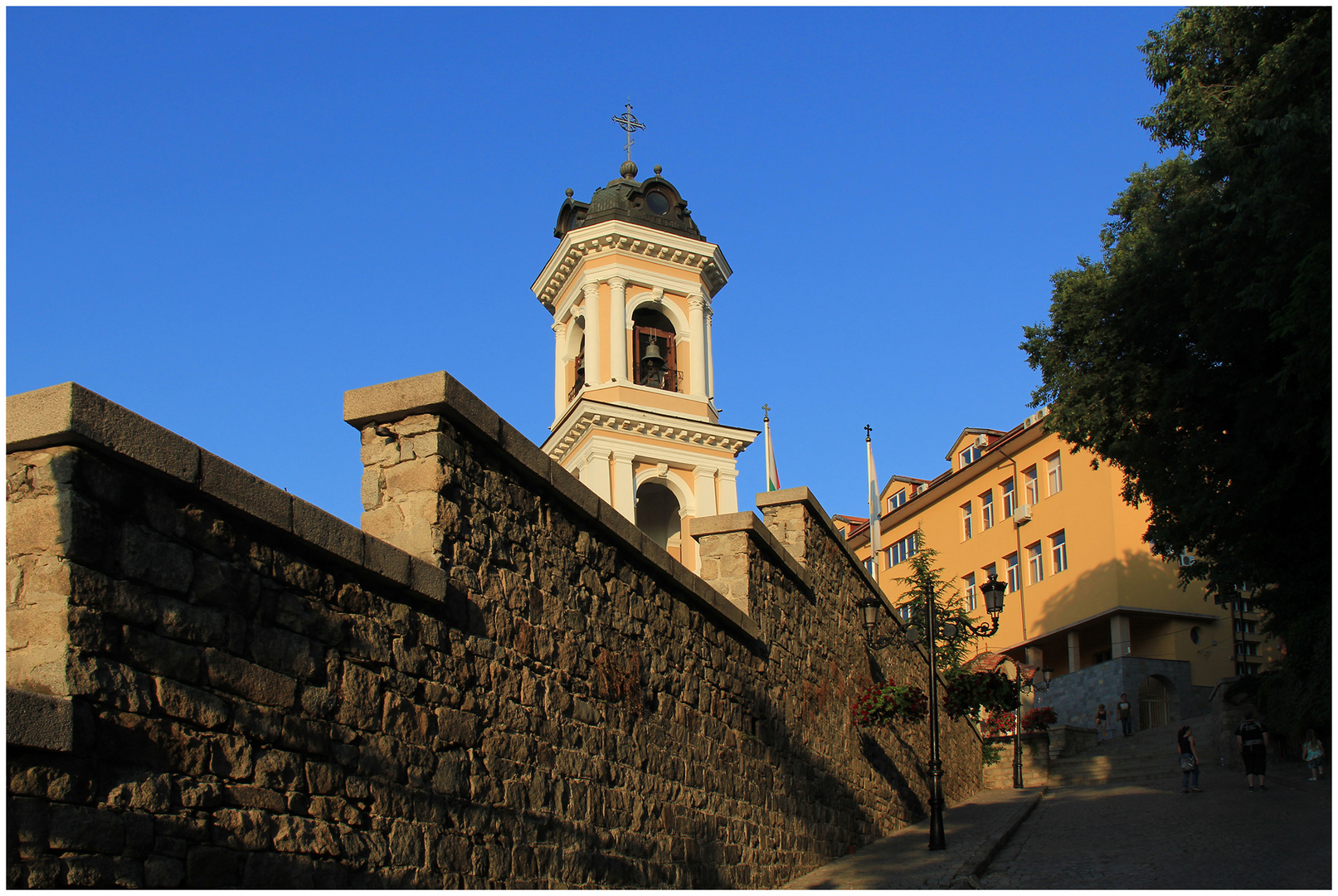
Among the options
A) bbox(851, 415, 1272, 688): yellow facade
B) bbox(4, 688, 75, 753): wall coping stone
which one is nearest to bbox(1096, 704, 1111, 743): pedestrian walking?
bbox(851, 415, 1272, 688): yellow facade

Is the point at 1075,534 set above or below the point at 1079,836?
above

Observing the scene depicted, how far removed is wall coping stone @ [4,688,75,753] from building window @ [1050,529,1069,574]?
4026 cm

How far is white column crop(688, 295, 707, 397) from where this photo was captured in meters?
27.8

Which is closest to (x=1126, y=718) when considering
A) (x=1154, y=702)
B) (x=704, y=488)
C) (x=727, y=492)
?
(x=1154, y=702)

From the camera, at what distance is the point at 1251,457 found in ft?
47.6

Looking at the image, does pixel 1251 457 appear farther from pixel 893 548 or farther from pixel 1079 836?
pixel 893 548

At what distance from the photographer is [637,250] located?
91.2ft

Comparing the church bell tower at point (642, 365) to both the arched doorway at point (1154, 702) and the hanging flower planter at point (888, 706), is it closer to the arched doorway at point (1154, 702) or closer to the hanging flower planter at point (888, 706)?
the hanging flower planter at point (888, 706)

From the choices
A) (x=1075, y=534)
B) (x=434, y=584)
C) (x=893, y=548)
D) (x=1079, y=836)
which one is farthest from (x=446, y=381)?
(x=893, y=548)

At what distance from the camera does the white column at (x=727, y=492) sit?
88.4ft

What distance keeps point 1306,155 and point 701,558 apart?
7025mm

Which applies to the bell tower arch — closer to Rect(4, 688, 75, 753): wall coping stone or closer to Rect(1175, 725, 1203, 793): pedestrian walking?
Rect(1175, 725, 1203, 793): pedestrian walking

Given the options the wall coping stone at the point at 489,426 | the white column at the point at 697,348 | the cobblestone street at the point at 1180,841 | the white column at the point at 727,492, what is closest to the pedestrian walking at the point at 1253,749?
the cobblestone street at the point at 1180,841

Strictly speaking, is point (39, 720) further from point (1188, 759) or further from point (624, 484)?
point (624, 484)
